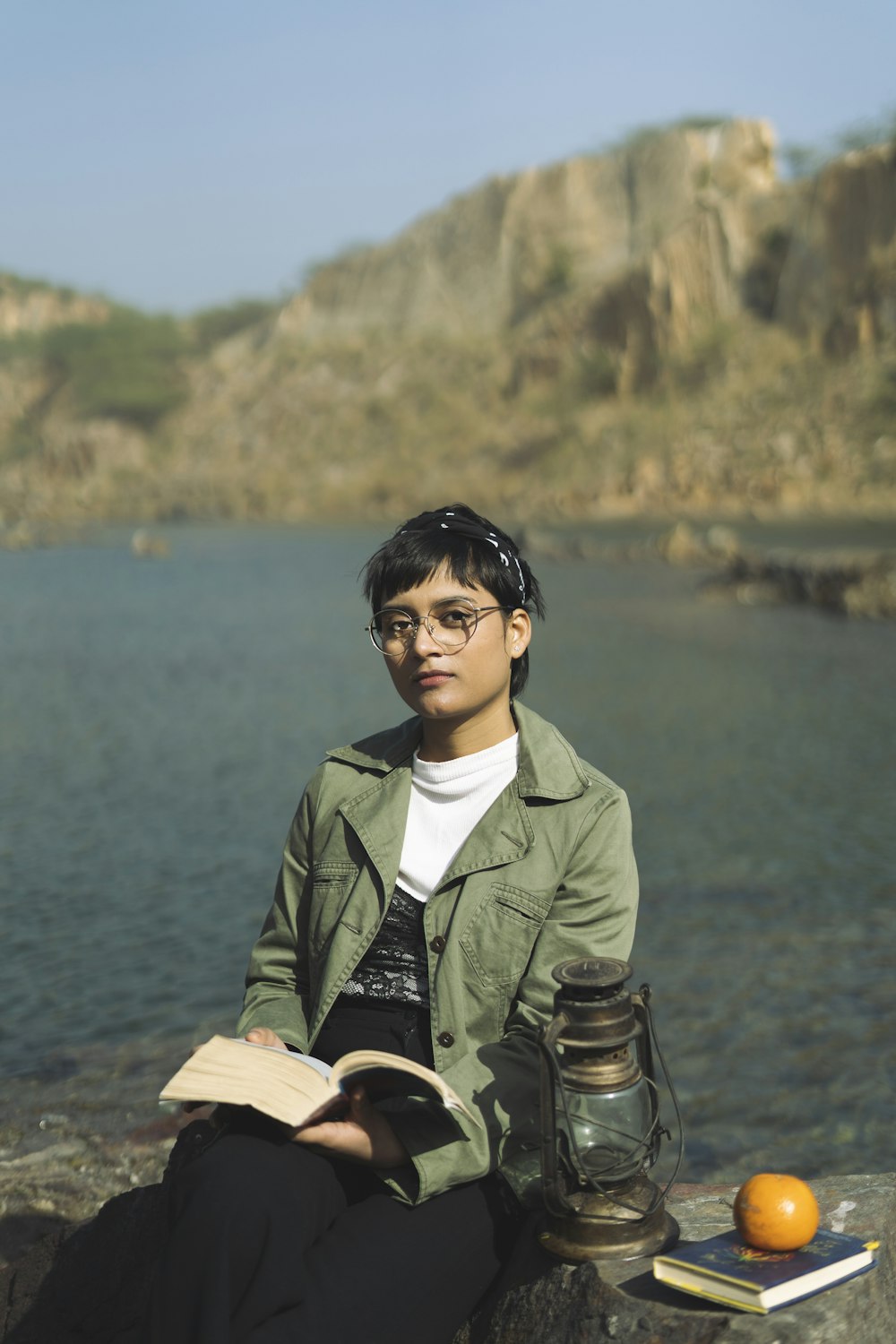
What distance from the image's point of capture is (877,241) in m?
47.6

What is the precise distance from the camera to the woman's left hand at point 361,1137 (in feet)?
7.48

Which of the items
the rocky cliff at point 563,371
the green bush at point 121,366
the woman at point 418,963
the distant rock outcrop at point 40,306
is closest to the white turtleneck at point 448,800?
the woman at point 418,963

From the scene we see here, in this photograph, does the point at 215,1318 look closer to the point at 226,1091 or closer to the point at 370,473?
the point at 226,1091

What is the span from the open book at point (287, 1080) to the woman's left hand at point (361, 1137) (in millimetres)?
22

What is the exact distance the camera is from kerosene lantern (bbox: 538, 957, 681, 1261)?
7.48 feet

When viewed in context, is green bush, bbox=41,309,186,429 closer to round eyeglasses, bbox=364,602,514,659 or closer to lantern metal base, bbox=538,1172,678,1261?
round eyeglasses, bbox=364,602,514,659

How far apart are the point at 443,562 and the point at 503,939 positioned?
2.25 feet

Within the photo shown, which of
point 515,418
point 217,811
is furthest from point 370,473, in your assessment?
point 217,811

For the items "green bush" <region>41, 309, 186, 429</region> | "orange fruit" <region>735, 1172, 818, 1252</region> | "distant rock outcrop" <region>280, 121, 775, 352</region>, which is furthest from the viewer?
"green bush" <region>41, 309, 186, 429</region>

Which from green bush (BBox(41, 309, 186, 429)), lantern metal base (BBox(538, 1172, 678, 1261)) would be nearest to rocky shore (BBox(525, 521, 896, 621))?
lantern metal base (BBox(538, 1172, 678, 1261))

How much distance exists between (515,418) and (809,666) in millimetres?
44662

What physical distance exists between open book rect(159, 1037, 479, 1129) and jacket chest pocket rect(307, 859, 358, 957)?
0.38m

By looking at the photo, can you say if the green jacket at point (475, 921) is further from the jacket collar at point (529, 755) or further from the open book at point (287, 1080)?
the open book at point (287, 1080)

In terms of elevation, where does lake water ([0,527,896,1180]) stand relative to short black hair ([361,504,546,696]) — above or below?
below
